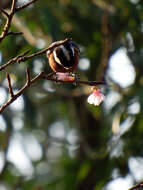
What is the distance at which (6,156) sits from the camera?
5.56 metres

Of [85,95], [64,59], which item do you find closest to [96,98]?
[64,59]

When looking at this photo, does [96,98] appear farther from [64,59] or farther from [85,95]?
[85,95]

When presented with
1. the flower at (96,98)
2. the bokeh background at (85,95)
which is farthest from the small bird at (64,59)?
the bokeh background at (85,95)

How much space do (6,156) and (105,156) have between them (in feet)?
4.91

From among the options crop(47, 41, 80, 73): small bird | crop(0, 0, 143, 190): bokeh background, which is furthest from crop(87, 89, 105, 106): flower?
crop(0, 0, 143, 190): bokeh background

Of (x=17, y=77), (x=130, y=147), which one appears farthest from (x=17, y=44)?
(x=130, y=147)

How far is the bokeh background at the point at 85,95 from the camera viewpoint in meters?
4.39

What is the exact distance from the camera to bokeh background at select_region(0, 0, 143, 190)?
4391 millimetres

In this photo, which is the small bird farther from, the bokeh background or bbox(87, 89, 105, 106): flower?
the bokeh background

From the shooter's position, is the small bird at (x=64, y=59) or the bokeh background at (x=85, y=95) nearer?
the small bird at (x=64, y=59)

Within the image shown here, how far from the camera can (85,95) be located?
5469 mm

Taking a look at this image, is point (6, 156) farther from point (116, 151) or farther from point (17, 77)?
point (116, 151)

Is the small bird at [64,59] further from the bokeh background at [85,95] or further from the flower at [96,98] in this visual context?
the bokeh background at [85,95]

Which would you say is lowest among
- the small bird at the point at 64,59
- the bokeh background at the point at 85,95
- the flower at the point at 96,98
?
the flower at the point at 96,98
